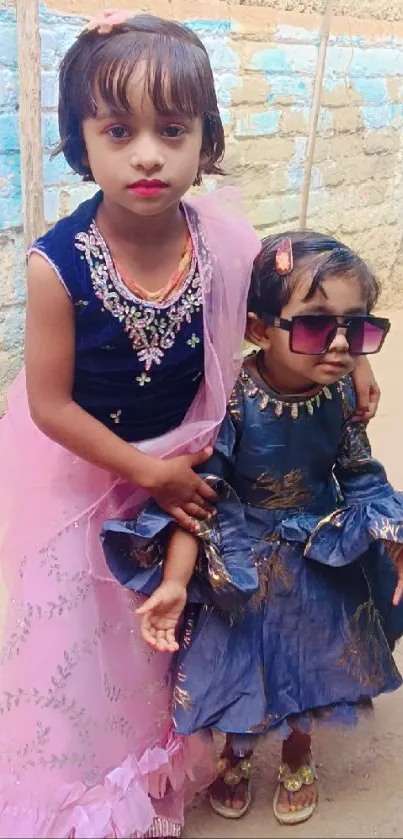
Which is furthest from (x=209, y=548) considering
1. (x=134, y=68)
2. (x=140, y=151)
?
(x=134, y=68)

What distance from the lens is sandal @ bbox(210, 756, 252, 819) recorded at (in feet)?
6.03

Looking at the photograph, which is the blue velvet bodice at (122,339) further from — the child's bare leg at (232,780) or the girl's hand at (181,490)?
the child's bare leg at (232,780)

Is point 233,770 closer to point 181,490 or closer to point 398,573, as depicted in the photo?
point 398,573

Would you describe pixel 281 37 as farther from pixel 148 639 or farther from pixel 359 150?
pixel 148 639

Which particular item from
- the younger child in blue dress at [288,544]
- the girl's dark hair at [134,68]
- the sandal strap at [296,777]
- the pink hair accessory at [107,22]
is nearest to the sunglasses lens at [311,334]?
the younger child in blue dress at [288,544]

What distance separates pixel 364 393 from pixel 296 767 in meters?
0.76

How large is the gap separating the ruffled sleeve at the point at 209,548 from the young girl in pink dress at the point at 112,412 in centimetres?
4

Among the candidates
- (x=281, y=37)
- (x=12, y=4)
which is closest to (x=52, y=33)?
(x=12, y=4)

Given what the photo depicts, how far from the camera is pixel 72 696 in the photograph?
1669 millimetres

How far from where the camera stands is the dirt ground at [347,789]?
68.7 inches

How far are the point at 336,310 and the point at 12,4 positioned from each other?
2229 mm

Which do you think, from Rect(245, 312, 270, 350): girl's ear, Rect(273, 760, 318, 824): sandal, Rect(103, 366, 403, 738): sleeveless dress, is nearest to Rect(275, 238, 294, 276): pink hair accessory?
Rect(245, 312, 270, 350): girl's ear

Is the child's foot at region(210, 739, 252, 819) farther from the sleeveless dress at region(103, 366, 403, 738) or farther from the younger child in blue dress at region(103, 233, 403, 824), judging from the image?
the sleeveless dress at region(103, 366, 403, 738)

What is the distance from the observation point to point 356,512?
1703mm
